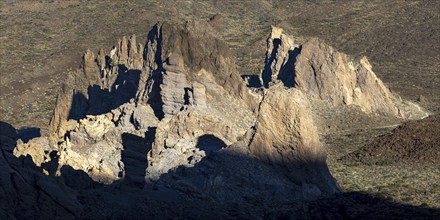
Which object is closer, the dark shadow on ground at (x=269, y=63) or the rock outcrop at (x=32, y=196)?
the rock outcrop at (x=32, y=196)

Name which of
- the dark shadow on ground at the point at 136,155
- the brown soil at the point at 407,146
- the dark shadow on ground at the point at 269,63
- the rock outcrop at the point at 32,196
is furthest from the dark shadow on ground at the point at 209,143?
the dark shadow on ground at the point at 269,63

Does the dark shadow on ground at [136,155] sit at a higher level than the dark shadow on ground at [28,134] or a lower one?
lower

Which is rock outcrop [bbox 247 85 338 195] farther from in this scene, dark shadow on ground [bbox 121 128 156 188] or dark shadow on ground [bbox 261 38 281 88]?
dark shadow on ground [bbox 261 38 281 88]

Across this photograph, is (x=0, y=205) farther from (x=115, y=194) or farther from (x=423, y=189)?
(x=423, y=189)

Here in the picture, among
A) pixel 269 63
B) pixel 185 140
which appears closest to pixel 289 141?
pixel 185 140

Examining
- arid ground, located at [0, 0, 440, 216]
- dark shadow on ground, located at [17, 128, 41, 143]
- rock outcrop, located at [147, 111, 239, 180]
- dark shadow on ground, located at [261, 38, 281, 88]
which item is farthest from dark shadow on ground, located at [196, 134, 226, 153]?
dark shadow on ground, located at [261, 38, 281, 88]

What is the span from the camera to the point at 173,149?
5716 centimetres

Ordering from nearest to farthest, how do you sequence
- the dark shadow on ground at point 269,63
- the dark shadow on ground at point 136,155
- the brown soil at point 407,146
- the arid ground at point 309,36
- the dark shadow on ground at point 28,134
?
the dark shadow on ground at point 136,155
the brown soil at point 407,146
the arid ground at point 309,36
the dark shadow on ground at point 28,134
the dark shadow on ground at point 269,63

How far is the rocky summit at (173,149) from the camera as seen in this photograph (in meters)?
47.5

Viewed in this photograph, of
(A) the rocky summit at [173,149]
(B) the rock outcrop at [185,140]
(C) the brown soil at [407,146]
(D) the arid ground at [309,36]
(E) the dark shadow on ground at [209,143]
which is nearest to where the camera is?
(A) the rocky summit at [173,149]

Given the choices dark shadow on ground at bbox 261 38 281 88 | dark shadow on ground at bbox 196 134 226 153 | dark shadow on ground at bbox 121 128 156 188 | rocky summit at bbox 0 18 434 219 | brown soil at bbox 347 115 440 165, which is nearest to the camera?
rocky summit at bbox 0 18 434 219

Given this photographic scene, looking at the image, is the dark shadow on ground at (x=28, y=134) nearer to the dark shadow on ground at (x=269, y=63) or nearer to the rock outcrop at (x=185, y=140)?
the dark shadow on ground at (x=269, y=63)

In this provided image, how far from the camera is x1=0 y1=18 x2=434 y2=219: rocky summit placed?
47.5m

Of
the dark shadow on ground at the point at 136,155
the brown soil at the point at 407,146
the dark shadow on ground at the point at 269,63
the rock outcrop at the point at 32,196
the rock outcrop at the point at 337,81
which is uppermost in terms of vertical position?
the dark shadow on ground at the point at 269,63
